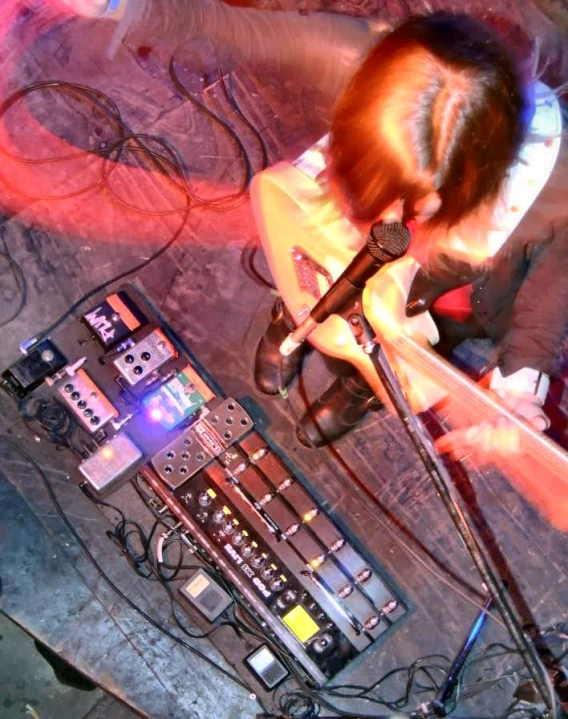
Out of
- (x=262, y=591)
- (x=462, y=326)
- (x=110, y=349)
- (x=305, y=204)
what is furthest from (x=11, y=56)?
(x=262, y=591)

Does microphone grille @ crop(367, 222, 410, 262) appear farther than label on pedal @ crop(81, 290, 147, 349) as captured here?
No

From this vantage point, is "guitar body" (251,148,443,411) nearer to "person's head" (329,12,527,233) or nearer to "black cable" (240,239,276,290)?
"person's head" (329,12,527,233)

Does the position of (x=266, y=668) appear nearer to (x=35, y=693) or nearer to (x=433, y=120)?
(x=35, y=693)

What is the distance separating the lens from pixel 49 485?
2.66m

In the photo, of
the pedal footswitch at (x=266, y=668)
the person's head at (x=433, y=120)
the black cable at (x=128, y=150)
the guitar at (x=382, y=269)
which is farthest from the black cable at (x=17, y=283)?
the person's head at (x=433, y=120)

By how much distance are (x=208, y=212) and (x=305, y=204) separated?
50.3 inches

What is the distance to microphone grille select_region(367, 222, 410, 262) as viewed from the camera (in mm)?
1238

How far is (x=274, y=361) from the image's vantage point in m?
2.67

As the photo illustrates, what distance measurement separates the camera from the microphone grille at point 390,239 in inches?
48.8

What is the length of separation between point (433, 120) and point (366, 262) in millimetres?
284

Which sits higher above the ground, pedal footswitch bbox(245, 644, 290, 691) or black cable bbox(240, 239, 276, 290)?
black cable bbox(240, 239, 276, 290)

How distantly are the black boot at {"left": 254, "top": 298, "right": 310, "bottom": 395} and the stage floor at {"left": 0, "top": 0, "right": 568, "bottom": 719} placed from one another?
8 cm

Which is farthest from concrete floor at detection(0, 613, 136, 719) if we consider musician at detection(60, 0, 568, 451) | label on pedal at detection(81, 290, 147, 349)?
musician at detection(60, 0, 568, 451)

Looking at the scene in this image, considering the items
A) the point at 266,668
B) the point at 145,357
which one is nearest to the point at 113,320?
the point at 145,357
